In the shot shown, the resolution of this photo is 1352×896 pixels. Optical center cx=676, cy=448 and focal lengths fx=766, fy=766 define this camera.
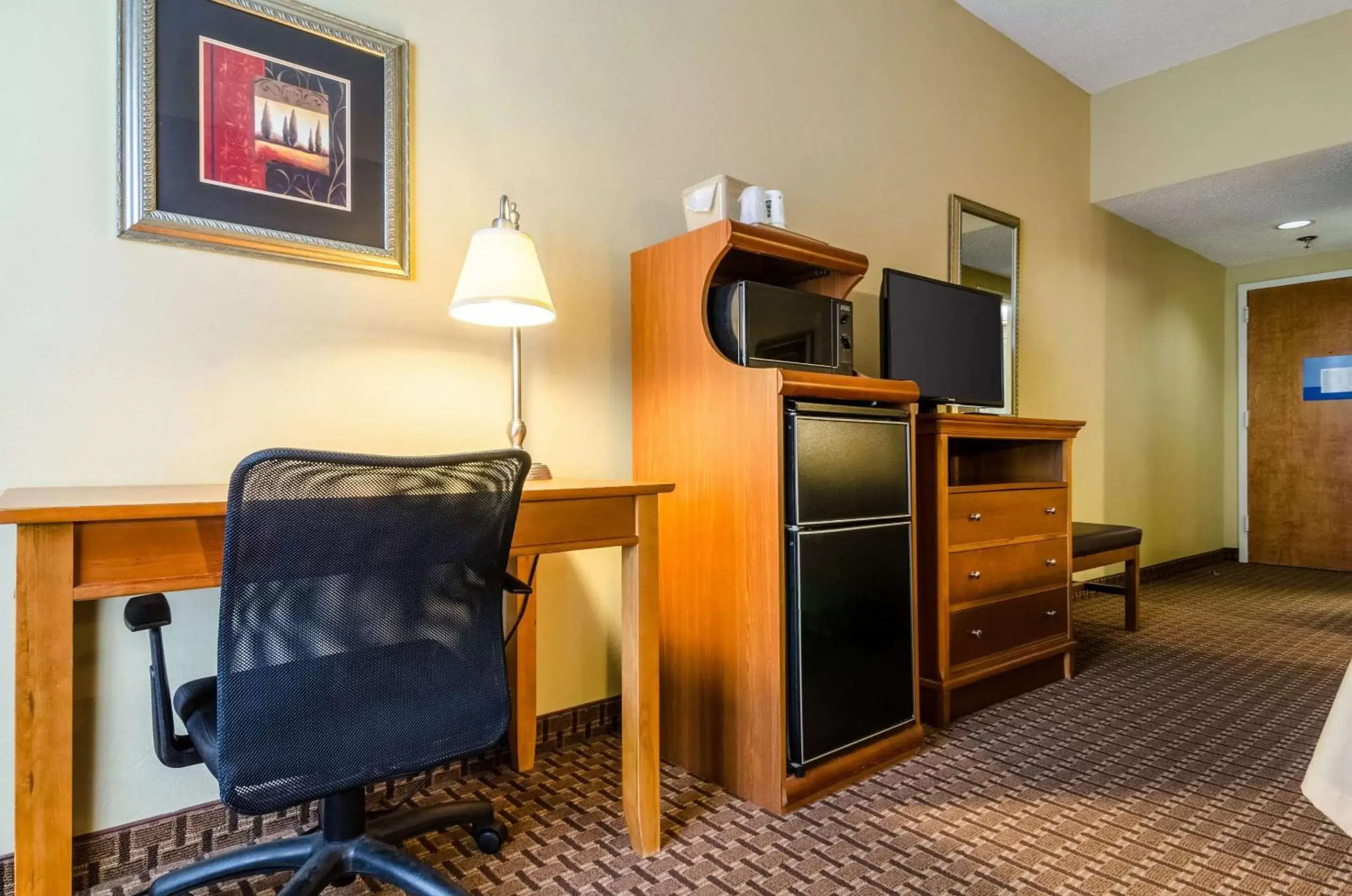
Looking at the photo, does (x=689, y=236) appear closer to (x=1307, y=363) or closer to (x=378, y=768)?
(x=378, y=768)

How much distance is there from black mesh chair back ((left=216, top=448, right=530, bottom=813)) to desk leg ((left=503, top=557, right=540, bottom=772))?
733 millimetres

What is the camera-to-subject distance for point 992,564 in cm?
265

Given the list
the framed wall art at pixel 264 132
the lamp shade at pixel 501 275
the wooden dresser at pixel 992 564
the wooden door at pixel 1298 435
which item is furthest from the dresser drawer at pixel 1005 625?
the wooden door at pixel 1298 435

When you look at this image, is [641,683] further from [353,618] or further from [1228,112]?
[1228,112]

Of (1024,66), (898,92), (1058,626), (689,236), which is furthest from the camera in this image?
(1024,66)

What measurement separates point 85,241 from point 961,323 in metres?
2.71

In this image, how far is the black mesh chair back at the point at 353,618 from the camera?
3.59 ft

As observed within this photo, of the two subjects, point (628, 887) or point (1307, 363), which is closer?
point (628, 887)

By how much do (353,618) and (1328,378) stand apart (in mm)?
6886

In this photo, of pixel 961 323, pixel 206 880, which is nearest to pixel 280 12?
pixel 206 880

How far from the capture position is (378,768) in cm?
121

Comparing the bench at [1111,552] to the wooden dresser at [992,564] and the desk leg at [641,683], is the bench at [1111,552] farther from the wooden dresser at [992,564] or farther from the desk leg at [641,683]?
the desk leg at [641,683]

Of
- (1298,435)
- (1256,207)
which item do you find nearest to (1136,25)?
(1256,207)

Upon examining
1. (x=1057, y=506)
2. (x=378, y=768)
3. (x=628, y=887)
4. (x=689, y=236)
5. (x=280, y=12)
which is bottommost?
(x=628, y=887)
